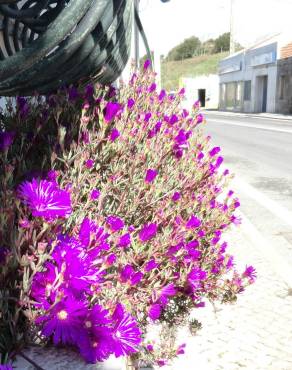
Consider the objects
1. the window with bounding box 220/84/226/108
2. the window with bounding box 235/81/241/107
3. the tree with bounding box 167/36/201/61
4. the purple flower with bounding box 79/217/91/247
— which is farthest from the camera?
the tree with bounding box 167/36/201/61

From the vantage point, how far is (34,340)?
125cm

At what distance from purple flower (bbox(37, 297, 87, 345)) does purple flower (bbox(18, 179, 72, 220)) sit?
0.76 ft

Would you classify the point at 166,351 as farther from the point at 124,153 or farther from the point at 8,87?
the point at 8,87

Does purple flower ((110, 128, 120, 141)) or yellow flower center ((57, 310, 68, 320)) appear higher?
purple flower ((110, 128, 120, 141))

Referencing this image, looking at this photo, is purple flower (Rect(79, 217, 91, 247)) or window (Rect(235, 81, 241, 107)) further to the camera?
window (Rect(235, 81, 241, 107))

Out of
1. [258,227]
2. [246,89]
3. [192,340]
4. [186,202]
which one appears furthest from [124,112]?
[246,89]

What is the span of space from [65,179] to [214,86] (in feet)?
197

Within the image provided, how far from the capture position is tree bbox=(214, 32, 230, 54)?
93.9m

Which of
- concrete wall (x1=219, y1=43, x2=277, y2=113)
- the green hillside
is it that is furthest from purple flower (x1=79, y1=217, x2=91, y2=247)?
the green hillside

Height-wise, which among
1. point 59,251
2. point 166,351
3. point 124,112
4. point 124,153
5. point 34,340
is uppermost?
point 124,112

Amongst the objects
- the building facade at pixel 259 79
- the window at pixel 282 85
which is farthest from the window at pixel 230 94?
the window at pixel 282 85

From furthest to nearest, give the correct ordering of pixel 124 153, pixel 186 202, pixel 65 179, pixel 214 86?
pixel 214 86
pixel 186 202
pixel 124 153
pixel 65 179

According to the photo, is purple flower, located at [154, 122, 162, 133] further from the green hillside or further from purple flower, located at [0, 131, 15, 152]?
the green hillside

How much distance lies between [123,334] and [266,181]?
8.49m
